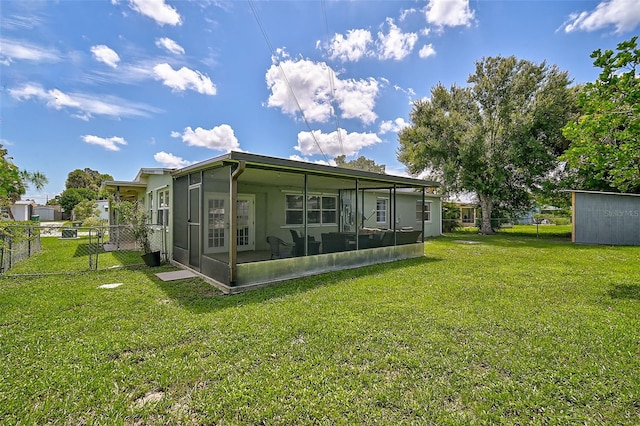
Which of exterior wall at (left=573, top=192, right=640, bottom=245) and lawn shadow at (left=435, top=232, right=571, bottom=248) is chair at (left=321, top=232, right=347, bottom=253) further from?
exterior wall at (left=573, top=192, right=640, bottom=245)

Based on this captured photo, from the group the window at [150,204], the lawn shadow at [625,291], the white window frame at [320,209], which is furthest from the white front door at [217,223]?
the lawn shadow at [625,291]

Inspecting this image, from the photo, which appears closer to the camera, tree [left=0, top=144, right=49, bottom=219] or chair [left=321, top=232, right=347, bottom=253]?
tree [left=0, top=144, right=49, bottom=219]

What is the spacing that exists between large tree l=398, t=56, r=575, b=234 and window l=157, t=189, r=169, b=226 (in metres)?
15.3

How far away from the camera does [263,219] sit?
10398mm

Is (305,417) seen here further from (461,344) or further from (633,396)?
(633,396)

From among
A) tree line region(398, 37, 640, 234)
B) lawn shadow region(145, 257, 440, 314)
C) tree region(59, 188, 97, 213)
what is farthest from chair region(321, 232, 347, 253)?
tree region(59, 188, 97, 213)

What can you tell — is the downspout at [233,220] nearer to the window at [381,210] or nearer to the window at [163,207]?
the window at [163,207]

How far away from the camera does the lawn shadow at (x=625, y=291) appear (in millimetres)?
5227

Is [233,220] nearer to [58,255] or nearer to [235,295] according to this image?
[235,295]

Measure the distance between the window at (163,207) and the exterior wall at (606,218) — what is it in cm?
1760

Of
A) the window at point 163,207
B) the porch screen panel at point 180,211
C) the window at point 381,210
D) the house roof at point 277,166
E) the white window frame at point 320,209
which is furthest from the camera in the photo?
the window at point 381,210

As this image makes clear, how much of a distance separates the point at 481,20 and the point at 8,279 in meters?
16.1

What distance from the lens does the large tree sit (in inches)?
643

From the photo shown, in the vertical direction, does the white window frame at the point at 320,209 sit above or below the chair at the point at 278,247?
above
